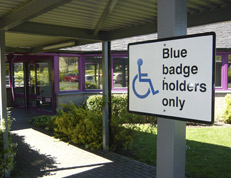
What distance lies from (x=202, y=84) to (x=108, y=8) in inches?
134

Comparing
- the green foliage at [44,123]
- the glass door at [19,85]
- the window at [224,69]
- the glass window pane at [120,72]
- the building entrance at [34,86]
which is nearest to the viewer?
the green foliage at [44,123]

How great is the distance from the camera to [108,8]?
4543mm

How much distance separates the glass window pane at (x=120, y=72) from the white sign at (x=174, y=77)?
458 inches

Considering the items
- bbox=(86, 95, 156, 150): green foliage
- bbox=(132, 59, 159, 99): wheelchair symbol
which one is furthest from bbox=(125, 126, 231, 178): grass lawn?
bbox=(132, 59, 159, 99): wheelchair symbol

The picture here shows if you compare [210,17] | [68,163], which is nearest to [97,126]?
[68,163]

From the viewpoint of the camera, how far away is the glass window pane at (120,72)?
537 inches

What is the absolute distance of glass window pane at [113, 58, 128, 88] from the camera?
1365cm

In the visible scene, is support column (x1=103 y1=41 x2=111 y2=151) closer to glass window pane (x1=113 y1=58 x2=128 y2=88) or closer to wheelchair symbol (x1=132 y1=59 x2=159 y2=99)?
wheelchair symbol (x1=132 y1=59 x2=159 y2=99)

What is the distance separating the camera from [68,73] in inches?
535

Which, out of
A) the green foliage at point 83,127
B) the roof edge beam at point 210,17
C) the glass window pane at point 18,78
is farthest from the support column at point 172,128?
the glass window pane at point 18,78

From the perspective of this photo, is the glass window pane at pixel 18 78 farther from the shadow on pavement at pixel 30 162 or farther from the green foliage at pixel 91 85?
the shadow on pavement at pixel 30 162

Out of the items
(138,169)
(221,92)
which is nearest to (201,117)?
(138,169)

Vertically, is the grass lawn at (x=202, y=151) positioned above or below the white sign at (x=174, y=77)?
below

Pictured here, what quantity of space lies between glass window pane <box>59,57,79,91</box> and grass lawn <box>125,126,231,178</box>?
6.47 m
